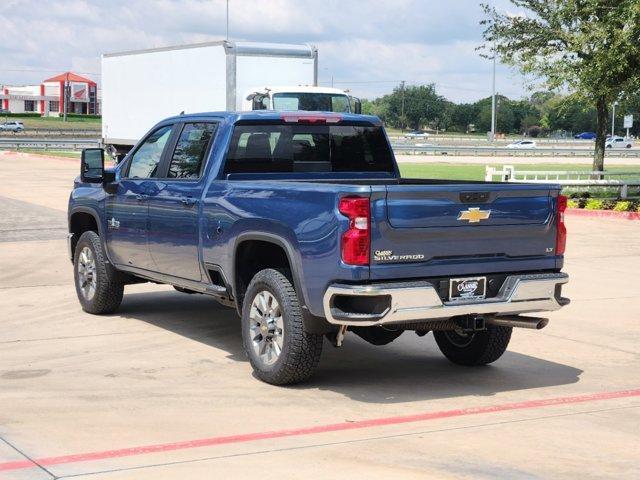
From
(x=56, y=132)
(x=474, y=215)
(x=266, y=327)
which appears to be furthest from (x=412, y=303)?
(x=56, y=132)

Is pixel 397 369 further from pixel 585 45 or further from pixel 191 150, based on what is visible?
pixel 585 45

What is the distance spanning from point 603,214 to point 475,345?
50.0ft

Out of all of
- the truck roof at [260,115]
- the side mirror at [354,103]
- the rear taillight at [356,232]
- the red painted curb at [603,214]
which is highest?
the side mirror at [354,103]

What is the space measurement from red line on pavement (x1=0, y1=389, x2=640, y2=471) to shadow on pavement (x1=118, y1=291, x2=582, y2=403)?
430 mm

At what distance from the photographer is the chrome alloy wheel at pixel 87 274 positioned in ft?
35.1

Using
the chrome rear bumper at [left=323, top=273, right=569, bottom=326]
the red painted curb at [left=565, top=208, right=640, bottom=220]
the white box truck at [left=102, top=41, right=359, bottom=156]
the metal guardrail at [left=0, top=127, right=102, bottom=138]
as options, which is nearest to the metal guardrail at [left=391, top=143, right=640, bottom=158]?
the metal guardrail at [left=0, top=127, right=102, bottom=138]

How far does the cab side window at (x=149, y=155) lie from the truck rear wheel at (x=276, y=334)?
7.22 feet

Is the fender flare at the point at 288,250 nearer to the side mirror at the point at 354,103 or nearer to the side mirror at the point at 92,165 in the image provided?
the side mirror at the point at 92,165

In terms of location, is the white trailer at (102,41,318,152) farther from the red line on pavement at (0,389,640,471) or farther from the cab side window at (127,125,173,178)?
the red line on pavement at (0,389,640,471)

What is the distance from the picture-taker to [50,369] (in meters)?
8.34

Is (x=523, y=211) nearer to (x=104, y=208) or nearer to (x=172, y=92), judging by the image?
(x=104, y=208)

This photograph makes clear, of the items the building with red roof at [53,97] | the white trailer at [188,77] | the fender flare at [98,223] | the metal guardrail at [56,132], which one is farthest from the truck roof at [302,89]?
the building with red roof at [53,97]

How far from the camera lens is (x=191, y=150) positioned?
30.4ft

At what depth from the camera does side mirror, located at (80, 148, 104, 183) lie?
10227 mm
